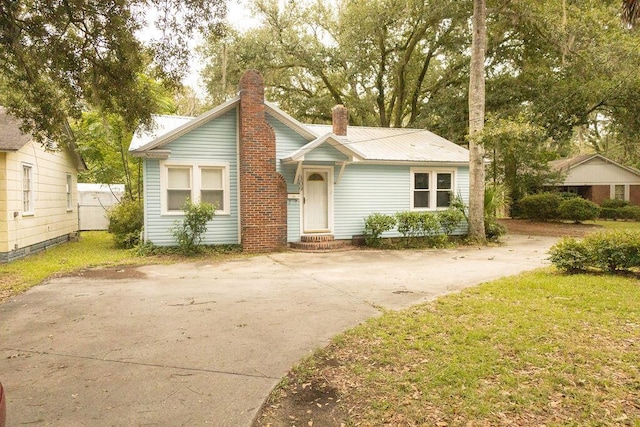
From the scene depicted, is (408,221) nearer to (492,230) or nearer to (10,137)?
(492,230)

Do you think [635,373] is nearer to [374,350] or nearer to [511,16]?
[374,350]

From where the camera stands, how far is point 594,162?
32.3m

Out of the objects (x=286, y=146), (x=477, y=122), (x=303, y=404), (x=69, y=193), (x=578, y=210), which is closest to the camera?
(x=303, y=404)

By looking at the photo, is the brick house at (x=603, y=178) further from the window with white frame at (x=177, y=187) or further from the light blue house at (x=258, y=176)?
the window with white frame at (x=177, y=187)

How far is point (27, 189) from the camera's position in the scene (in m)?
12.2

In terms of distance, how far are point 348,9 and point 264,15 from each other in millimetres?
4698

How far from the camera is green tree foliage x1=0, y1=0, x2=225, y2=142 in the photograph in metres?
7.62

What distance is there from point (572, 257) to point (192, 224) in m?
9.25

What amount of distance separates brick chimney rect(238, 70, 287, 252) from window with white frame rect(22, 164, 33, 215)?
5.97m

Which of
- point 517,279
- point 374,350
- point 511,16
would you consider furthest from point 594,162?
point 374,350

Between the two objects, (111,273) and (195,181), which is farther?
(195,181)

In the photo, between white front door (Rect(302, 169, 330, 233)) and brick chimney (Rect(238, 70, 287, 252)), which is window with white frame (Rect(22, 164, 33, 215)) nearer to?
brick chimney (Rect(238, 70, 287, 252))

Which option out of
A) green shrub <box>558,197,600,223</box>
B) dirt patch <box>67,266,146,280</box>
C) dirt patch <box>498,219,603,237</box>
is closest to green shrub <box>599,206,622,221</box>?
green shrub <box>558,197,600,223</box>

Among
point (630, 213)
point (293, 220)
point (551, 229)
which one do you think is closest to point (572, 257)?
point (293, 220)
